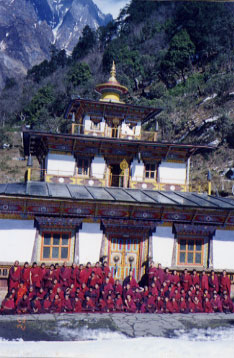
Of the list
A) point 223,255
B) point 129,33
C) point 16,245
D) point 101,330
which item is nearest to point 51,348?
point 101,330

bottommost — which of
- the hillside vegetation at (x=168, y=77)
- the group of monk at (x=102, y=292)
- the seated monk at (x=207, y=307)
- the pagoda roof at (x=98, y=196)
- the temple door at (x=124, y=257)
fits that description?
the seated monk at (x=207, y=307)

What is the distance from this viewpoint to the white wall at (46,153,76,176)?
18719 millimetres

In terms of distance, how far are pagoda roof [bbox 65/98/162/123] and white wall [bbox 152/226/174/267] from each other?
9.41 meters

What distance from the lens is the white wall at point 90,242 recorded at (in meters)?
13.9

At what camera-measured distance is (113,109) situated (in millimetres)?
21656

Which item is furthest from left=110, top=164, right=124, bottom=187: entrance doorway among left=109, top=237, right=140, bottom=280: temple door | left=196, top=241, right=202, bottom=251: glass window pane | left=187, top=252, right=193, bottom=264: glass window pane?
left=187, top=252, right=193, bottom=264: glass window pane

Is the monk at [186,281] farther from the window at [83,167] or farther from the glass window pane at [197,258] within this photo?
the window at [83,167]

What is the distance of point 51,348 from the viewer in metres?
7.99

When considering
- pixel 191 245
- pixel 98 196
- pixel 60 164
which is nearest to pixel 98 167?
pixel 60 164

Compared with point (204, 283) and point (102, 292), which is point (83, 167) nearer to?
point (102, 292)

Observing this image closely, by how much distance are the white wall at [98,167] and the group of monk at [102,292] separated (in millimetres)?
6946

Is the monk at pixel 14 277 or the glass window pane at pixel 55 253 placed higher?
the glass window pane at pixel 55 253

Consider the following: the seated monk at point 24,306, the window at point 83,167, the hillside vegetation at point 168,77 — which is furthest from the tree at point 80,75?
the seated monk at point 24,306

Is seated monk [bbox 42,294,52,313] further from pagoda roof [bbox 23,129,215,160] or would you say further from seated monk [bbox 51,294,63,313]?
pagoda roof [bbox 23,129,215,160]
